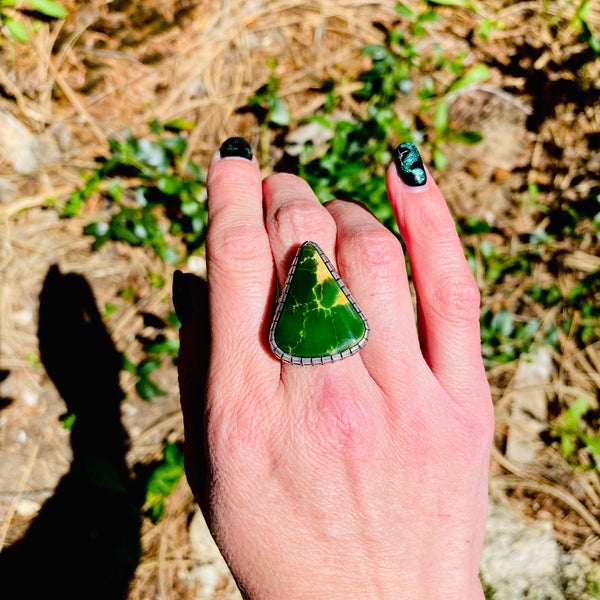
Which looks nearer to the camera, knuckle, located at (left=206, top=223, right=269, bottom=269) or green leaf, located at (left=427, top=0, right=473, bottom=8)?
knuckle, located at (left=206, top=223, right=269, bottom=269)

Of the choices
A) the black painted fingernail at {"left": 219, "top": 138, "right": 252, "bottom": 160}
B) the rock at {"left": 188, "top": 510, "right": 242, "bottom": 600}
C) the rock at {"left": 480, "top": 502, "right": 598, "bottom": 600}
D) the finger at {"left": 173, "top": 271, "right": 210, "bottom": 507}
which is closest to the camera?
the finger at {"left": 173, "top": 271, "right": 210, "bottom": 507}

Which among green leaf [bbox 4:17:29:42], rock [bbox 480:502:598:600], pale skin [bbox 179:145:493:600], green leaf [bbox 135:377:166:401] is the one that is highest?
green leaf [bbox 4:17:29:42]

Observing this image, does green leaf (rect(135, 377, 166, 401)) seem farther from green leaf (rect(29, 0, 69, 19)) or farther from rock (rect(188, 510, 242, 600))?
green leaf (rect(29, 0, 69, 19))

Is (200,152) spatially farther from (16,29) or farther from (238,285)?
(238,285)

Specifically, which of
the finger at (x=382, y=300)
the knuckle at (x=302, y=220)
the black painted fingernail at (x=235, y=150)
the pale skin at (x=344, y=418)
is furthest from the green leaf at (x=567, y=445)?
the black painted fingernail at (x=235, y=150)

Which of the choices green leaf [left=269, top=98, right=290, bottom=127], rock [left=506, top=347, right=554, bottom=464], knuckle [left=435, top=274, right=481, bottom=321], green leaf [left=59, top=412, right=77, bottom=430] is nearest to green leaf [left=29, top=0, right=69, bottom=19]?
green leaf [left=269, top=98, right=290, bottom=127]

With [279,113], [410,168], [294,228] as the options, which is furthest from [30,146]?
[410,168]
